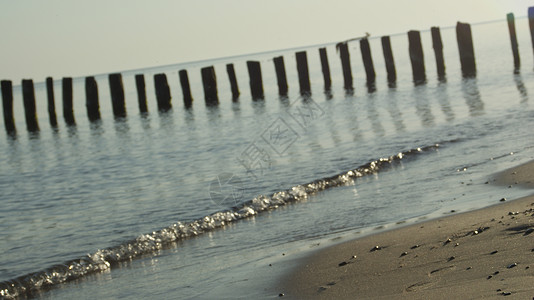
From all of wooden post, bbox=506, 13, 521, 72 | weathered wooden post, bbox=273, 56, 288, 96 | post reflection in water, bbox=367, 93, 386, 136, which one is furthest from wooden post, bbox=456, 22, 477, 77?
weathered wooden post, bbox=273, 56, 288, 96

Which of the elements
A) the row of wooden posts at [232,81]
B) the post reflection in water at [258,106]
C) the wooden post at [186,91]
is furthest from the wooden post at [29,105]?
the post reflection in water at [258,106]

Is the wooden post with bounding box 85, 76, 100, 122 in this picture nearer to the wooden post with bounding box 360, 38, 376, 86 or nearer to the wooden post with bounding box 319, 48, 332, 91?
the wooden post with bounding box 319, 48, 332, 91

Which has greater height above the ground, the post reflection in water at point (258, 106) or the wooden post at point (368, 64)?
the wooden post at point (368, 64)

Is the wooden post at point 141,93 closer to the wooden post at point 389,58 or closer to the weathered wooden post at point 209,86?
the weathered wooden post at point 209,86

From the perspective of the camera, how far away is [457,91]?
2175 cm

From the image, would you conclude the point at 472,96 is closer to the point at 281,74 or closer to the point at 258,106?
the point at 258,106

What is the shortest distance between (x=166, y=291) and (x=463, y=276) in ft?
6.85

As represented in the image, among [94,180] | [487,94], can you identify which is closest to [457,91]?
[487,94]

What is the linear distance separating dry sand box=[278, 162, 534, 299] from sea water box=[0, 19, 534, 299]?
34cm

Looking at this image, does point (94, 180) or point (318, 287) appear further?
point (94, 180)

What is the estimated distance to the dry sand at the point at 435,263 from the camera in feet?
13.9

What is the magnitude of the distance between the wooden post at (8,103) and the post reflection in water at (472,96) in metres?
13.4

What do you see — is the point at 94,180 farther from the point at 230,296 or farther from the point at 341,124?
the point at 230,296

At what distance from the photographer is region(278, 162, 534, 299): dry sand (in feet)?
13.9
